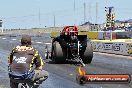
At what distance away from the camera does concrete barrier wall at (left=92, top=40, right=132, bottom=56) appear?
30891mm

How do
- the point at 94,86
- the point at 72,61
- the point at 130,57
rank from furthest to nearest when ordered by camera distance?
1. the point at 130,57
2. the point at 72,61
3. the point at 94,86

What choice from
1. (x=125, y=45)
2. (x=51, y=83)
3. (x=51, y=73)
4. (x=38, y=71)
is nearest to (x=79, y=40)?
(x=51, y=73)

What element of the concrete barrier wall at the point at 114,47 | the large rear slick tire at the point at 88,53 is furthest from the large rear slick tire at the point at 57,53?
the concrete barrier wall at the point at 114,47

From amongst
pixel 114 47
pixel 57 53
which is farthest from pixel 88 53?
pixel 114 47

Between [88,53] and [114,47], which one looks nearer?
[88,53]

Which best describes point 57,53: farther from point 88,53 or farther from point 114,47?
point 114,47

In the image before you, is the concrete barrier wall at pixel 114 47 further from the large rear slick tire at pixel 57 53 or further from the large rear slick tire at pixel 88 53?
the large rear slick tire at pixel 57 53

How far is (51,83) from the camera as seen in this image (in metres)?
14.6

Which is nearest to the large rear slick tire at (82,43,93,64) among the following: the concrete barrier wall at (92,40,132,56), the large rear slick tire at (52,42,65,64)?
the large rear slick tire at (52,42,65,64)

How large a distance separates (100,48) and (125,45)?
515 cm

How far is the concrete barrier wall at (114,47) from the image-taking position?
30891 mm

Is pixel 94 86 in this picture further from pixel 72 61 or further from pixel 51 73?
pixel 72 61

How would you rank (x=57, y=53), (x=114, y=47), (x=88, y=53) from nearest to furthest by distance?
1. (x=57, y=53)
2. (x=88, y=53)
3. (x=114, y=47)

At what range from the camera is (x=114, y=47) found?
109 feet
